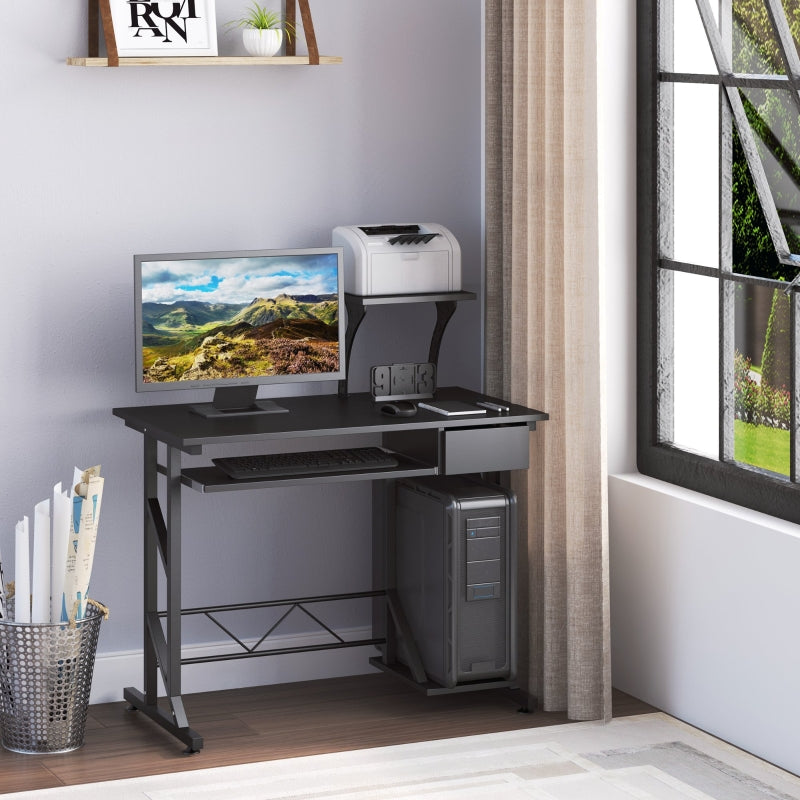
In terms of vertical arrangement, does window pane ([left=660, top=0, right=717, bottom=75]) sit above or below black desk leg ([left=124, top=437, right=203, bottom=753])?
above

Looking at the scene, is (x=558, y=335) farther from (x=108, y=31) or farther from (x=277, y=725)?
(x=108, y=31)

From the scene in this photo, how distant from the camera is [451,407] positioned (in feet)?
12.6

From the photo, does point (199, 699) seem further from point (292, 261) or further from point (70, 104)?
point (70, 104)

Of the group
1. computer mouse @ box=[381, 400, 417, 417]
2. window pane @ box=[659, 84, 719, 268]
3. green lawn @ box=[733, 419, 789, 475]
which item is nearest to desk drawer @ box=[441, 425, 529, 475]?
computer mouse @ box=[381, 400, 417, 417]

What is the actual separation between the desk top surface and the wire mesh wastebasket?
510mm

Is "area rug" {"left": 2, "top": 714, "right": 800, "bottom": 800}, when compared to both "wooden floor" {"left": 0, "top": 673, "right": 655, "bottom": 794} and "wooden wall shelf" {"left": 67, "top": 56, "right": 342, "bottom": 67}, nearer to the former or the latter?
"wooden floor" {"left": 0, "top": 673, "right": 655, "bottom": 794}

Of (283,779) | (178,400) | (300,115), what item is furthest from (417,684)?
(300,115)

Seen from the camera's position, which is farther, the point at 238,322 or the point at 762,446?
the point at 238,322

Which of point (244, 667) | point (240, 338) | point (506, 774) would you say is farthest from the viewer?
point (244, 667)

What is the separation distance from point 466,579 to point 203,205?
48.6 inches

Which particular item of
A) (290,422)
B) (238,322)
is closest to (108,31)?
(238,322)

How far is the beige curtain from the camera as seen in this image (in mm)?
3762

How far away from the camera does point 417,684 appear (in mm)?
3916

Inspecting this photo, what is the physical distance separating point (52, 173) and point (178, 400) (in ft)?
2.29
